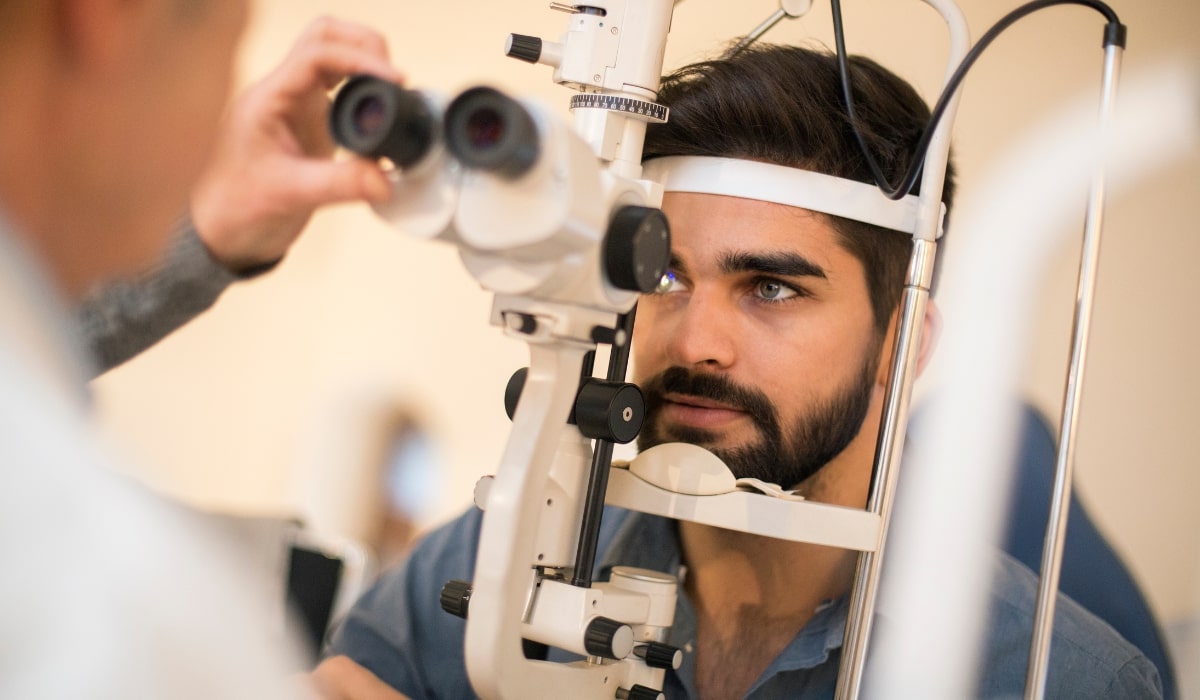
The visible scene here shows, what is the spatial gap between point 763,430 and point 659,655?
1.20ft

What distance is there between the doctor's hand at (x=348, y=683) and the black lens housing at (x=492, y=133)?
2.44ft

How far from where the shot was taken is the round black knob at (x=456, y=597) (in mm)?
871

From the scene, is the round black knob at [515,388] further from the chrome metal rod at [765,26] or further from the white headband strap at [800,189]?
the chrome metal rod at [765,26]

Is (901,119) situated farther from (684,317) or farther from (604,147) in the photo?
(604,147)

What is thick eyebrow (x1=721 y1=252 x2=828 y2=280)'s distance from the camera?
45.9 inches

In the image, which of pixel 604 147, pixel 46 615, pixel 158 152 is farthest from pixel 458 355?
pixel 46 615

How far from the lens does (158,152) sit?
3.98 feet

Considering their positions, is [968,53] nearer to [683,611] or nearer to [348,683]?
[683,611]

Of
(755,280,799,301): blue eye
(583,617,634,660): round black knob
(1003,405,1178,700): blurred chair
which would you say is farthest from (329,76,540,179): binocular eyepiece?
(1003,405,1178,700): blurred chair

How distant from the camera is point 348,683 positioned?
1.19 metres

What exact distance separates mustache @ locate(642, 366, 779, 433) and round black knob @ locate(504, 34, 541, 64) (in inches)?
16.9

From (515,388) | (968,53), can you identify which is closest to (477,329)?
(515,388)

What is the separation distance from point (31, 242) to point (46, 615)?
70 cm

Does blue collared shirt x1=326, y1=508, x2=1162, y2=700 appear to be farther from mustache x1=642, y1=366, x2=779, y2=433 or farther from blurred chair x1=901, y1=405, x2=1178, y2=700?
mustache x1=642, y1=366, x2=779, y2=433
